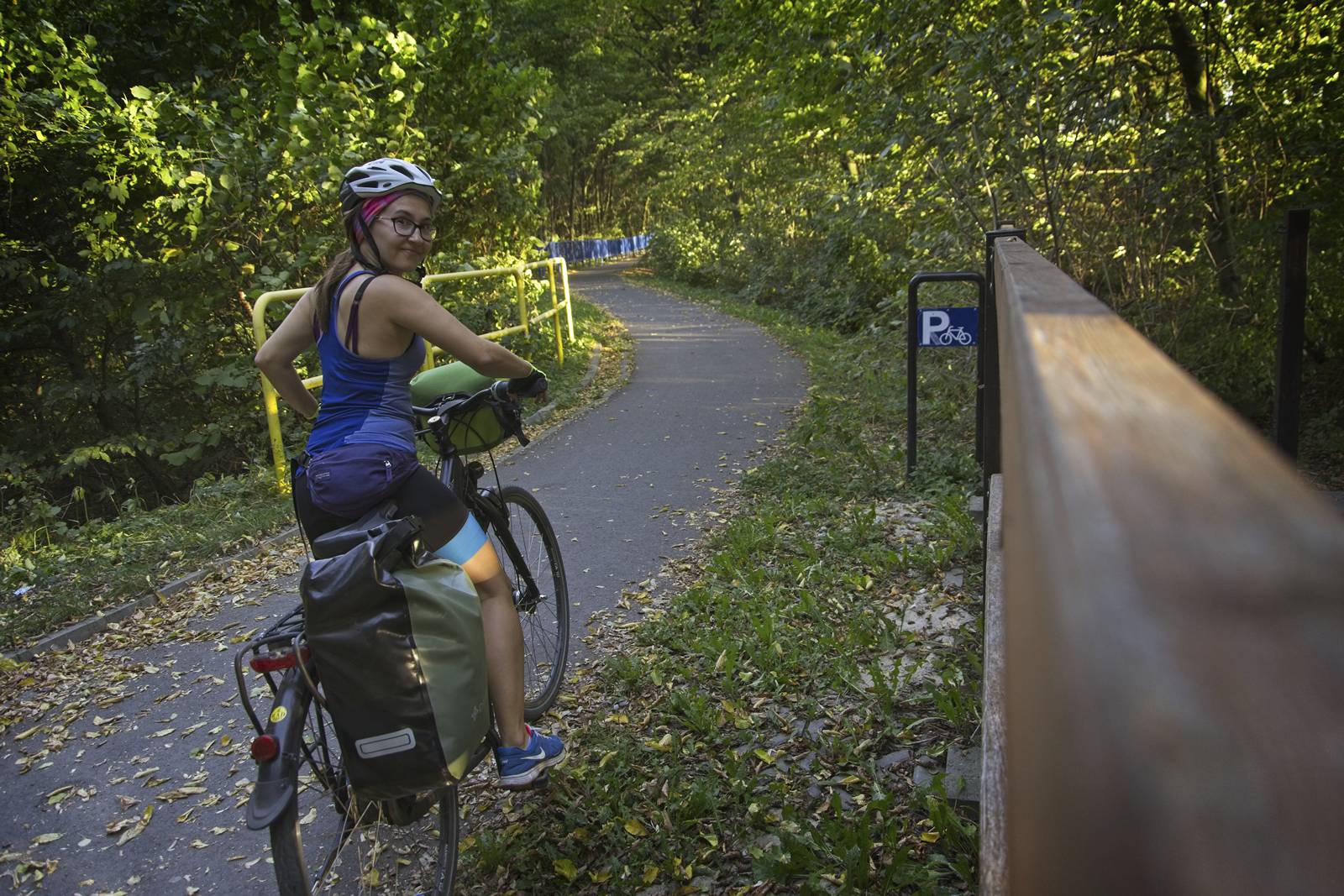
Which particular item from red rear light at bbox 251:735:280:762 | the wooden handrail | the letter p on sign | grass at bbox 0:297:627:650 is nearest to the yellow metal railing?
grass at bbox 0:297:627:650

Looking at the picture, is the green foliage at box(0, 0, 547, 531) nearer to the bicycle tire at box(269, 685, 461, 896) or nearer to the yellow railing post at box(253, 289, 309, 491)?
the yellow railing post at box(253, 289, 309, 491)

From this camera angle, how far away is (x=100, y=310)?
1034 cm

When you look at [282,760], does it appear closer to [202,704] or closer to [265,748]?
[265,748]

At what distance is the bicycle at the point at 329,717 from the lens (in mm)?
2523

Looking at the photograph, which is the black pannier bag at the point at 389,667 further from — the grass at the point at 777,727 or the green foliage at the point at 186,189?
the green foliage at the point at 186,189

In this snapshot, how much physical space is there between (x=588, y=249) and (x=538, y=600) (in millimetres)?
48696

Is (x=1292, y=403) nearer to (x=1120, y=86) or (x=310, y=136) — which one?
(x=1120, y=86)

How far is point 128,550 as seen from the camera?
6707 mm

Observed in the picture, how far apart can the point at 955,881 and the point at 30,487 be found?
380 inches

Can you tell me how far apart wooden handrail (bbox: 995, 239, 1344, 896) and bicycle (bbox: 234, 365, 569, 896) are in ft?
7.73

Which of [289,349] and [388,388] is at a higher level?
[289,349]

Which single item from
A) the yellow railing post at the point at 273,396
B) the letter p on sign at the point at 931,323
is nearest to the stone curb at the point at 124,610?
the yellow railing post at the point at 273,396

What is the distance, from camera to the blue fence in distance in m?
48.2

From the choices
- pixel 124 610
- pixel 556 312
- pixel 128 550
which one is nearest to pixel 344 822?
pixel 124 610
